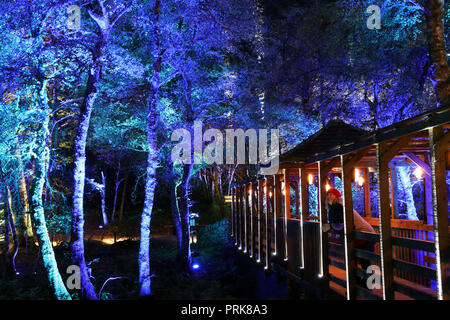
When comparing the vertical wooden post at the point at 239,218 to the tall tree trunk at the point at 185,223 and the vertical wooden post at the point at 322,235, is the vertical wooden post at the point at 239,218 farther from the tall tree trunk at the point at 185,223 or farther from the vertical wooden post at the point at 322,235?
the vertical wooden post at the point at 322,235

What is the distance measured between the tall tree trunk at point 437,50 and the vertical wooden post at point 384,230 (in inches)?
202

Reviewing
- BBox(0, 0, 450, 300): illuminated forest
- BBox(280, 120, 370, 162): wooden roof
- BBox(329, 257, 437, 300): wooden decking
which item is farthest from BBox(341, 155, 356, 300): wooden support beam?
BBox(280, 120, 370, 162): wooden roof

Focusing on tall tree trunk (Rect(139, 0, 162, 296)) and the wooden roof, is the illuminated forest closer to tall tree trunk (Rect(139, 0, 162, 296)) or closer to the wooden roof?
tall tree trunk (Rect(139, 0, 162, 296))

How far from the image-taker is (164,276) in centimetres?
1473

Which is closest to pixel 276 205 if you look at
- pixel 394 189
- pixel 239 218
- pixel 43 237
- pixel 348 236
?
pixel 394 189

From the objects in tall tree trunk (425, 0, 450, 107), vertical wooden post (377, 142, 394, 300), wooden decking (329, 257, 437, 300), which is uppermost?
tall tree trunk (425, 0, 450, 107)

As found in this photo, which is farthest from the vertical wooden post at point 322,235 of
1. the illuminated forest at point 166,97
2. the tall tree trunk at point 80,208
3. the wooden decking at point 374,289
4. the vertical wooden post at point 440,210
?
the tall tree trunk at point 80,208

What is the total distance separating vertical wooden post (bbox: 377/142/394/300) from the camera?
5.16 metres

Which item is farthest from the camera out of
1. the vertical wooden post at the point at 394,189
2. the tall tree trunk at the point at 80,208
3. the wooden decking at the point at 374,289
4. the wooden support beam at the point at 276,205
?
the wooden support beam at the point at 276,205

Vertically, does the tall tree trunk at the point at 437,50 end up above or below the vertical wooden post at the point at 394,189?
above

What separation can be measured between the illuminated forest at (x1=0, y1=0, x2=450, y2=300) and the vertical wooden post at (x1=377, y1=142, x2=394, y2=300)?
3.06 m

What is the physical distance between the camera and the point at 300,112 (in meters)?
18.7

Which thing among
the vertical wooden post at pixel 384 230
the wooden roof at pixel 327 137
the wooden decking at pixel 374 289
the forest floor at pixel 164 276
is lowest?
the forest floor at pixel 164 276

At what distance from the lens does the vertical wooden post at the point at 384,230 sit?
16.9 feet
